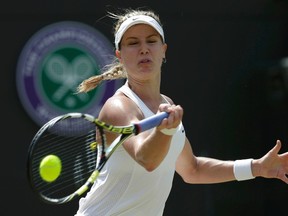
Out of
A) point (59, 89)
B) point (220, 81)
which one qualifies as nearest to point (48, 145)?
point (59, 89)

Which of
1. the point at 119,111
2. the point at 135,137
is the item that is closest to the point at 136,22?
the point at 119,111

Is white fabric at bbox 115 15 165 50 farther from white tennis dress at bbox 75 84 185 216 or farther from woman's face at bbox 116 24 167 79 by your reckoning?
white tennis dress at bbox 75 84 185 216

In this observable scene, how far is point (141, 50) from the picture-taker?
3.37 metres

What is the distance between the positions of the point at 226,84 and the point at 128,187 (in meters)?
2.13

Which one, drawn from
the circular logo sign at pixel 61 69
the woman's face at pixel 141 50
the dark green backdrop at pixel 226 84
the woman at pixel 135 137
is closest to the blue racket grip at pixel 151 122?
the woman at pixel 135 137

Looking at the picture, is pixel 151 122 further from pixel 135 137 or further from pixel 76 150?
pixel 76 150

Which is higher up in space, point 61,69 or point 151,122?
point 61,69

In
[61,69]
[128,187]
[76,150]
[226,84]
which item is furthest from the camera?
[226,84]

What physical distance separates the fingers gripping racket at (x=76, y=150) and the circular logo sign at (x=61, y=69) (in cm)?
15

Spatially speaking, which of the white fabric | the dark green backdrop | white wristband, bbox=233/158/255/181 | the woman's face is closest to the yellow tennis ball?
the woman's face

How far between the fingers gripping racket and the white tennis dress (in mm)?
88

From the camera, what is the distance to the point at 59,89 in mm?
5012

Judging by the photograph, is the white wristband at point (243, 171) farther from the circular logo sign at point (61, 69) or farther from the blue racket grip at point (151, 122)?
the circular logo sign at point (61, 69)

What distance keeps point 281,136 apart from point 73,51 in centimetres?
154
